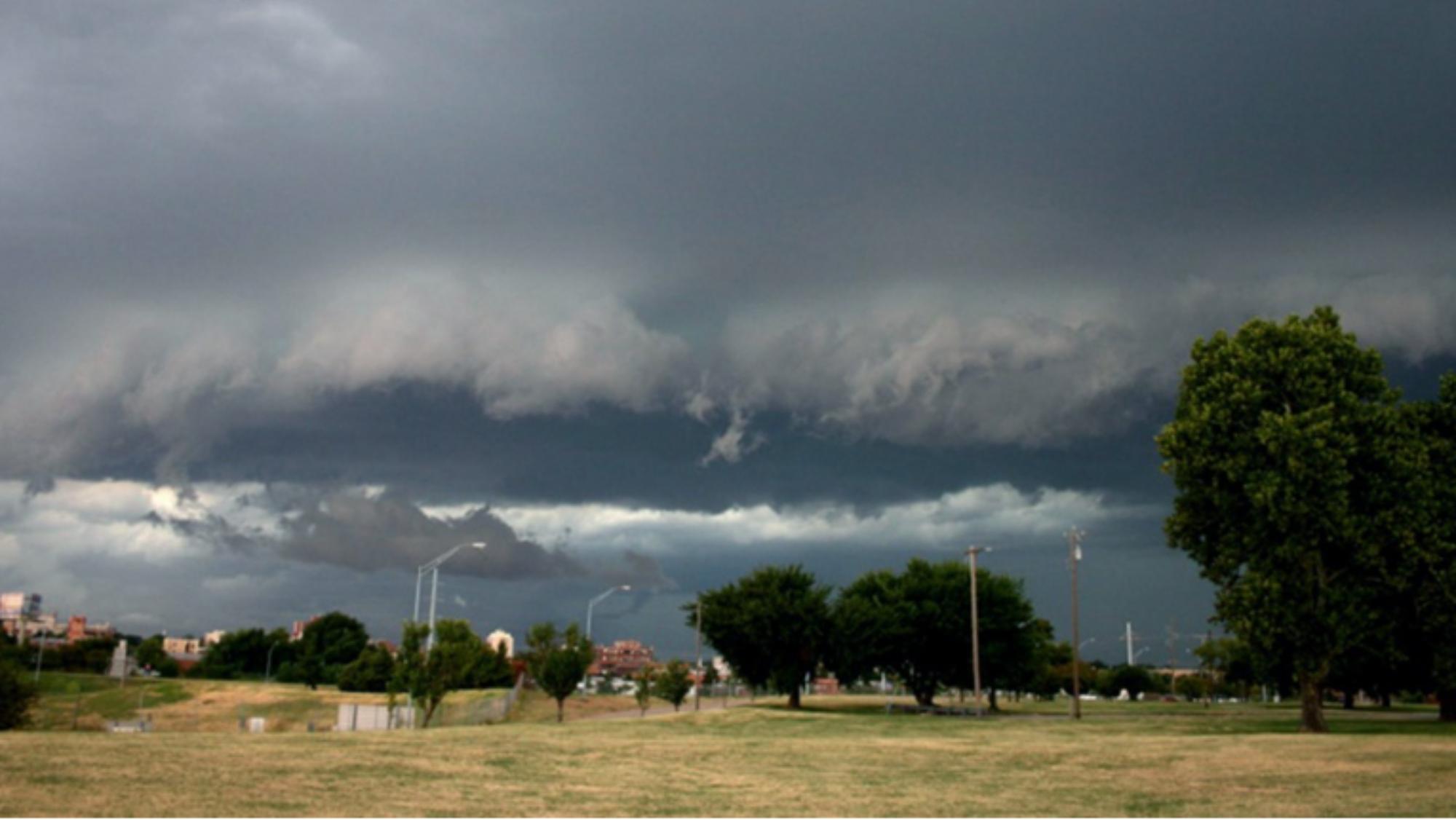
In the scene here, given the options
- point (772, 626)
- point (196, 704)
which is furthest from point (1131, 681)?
point (196, 704)

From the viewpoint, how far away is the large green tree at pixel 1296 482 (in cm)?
4716

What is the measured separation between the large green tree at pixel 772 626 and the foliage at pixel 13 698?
45202 mm

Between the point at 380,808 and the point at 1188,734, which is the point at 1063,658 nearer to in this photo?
the point at 1188,734

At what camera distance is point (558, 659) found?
75.2m

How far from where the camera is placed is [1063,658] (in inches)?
6939

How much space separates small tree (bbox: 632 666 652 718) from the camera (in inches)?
3369

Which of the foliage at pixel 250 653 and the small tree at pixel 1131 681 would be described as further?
the foliage at pixel 250 653

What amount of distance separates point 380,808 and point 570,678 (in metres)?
56.8

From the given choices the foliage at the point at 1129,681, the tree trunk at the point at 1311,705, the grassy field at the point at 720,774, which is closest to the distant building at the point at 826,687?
the foliage at the point at 1129,681

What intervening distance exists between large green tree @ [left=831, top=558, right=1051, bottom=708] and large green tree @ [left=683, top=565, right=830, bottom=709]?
2.19 m

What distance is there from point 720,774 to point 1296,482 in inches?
1175

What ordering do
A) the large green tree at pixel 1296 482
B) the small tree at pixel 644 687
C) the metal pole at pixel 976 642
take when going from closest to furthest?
1. the large green tree at pixel 1296 482
2. the metal pole at pixel 976 642
3. the small tree at pixel 644 687

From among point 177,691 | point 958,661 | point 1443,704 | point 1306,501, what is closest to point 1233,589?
point 1306,501

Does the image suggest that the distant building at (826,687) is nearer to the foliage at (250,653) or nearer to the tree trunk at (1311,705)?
the foliage at (250,653)
